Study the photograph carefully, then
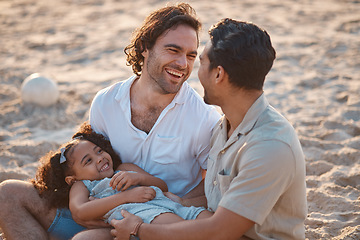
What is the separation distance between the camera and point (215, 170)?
2.57m

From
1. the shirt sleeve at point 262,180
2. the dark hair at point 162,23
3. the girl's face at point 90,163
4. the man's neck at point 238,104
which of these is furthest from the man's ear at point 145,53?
the shirt sleeve at point 262,180

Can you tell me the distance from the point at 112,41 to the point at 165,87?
455 centimetres

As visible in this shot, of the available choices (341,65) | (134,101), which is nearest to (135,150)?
(134,101)

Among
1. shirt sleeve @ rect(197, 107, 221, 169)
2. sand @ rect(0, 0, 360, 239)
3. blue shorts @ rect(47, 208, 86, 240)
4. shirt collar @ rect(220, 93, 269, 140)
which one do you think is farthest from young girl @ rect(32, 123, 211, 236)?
sand @ rect(0, 0, 360, 239)

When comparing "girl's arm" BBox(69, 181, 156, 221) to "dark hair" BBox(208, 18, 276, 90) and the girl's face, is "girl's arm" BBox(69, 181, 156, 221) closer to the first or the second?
the girl's face

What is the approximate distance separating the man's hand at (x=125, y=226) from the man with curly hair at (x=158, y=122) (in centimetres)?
53

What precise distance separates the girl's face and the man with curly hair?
0.23m

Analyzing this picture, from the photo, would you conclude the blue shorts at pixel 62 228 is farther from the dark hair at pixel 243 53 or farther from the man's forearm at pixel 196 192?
the dark hair at pixel 243 53

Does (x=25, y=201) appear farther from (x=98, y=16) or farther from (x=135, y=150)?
(x=98, y=16)

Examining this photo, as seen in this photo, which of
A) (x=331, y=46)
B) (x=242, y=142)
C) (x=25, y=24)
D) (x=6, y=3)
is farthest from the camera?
(x=6, y=3)

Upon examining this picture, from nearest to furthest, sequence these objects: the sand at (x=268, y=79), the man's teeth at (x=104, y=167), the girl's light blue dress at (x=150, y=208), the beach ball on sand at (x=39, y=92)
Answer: the girl's light blue dress at (x=150, y=208), the man's teeth at (x=104, y=167), the sand at (x=268, y=79), the beach ball on sand at (x=39, y=92)

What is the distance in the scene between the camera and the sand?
12.6 feet

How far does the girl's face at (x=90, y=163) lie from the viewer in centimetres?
297

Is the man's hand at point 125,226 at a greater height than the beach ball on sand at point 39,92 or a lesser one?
lesser
